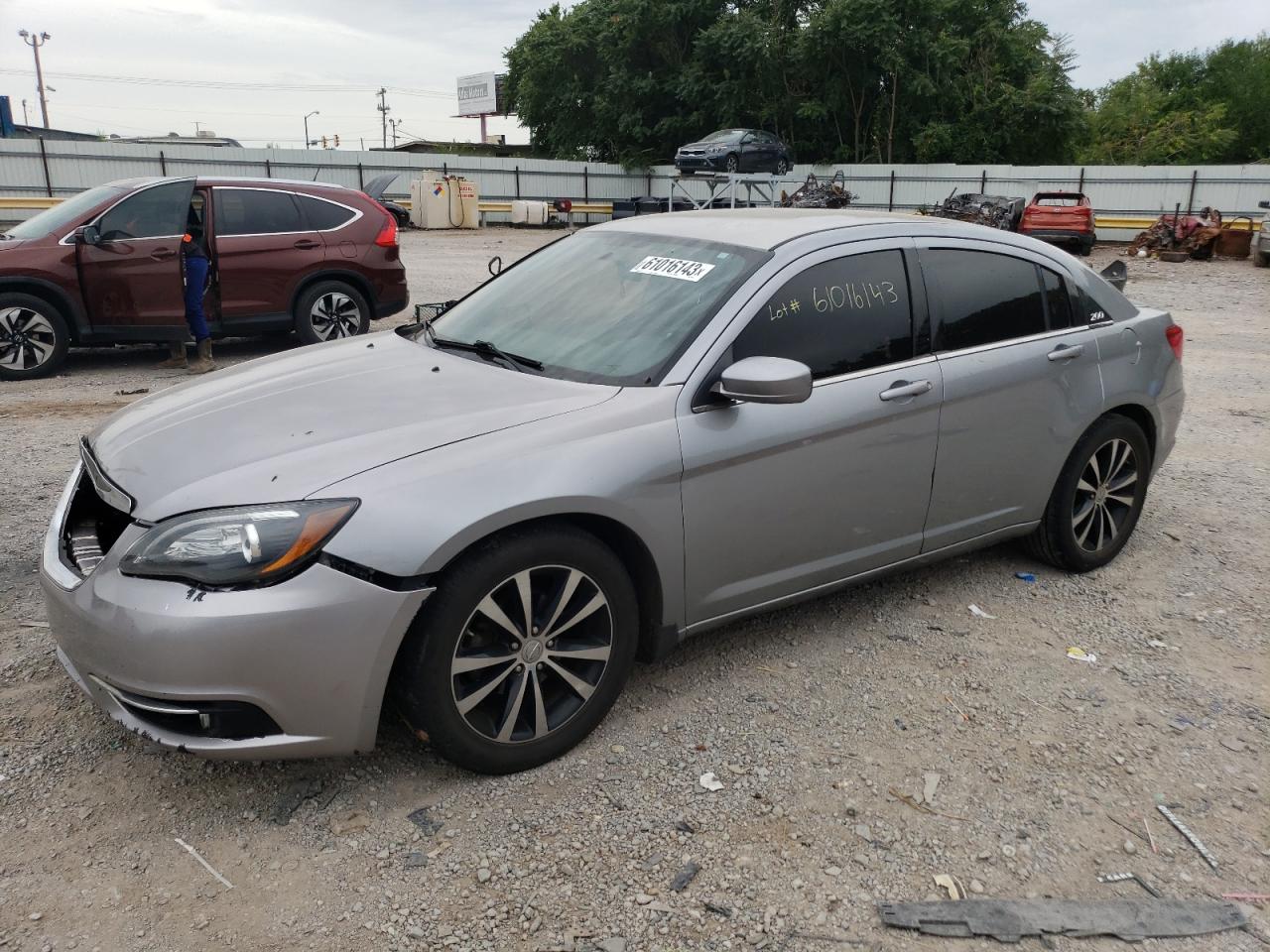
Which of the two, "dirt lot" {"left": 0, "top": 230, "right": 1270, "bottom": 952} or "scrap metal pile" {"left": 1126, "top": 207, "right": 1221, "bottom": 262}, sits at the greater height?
"scrap metal pile" {"left": 1126, "top": 207, "right": 1221, "bottom": 262}

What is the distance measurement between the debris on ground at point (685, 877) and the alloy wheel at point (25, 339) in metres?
8.15

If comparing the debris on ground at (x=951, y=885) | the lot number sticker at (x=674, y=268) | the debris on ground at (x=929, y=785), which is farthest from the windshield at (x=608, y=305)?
the debris on ground at (x=951, y=885)

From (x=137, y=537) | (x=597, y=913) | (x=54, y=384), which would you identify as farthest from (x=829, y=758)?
(x=54, y=384)

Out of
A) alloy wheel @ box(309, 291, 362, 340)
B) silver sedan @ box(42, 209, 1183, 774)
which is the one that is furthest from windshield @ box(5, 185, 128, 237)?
silver sedan @ box(42, 209, 1183, 774)

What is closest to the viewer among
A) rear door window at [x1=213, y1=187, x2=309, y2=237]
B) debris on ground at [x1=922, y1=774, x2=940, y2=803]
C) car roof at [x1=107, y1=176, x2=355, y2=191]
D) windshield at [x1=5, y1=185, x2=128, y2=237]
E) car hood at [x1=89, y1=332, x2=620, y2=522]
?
car hood at [x1=89, y1=332, x2=620, y2=522]

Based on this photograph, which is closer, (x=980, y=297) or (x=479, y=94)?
(x=980, y=297)

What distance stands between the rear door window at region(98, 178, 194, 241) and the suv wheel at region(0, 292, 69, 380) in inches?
32.3

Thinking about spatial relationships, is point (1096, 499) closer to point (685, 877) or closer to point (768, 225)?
point (768, 225)

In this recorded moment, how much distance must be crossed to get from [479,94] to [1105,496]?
75.7 m

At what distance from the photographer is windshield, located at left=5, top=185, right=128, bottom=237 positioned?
8656mm

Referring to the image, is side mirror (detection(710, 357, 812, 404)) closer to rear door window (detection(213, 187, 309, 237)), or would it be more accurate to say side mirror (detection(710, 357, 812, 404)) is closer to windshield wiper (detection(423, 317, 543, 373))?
windshield wiper (detection(423, 317, 543, 373))

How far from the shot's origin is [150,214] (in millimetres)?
8820

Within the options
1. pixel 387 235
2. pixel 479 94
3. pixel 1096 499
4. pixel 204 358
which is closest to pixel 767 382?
pixel 1096 499

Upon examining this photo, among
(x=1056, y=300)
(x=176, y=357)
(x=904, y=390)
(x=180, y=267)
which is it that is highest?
(x=1056, y=300)
